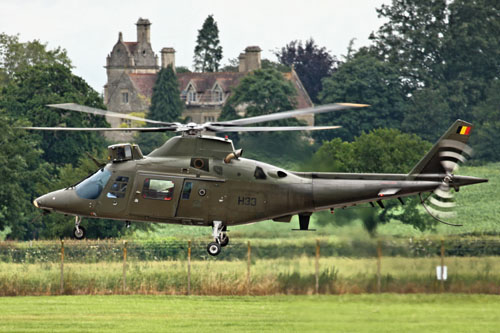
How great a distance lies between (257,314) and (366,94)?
111216 mm

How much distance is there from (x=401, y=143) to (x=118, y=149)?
5468 centimetres

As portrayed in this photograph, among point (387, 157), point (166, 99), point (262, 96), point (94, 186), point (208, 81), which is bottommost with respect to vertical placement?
point (94, 186)

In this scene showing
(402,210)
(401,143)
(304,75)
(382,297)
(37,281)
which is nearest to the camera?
(382,297)

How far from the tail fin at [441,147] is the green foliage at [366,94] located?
111792mm

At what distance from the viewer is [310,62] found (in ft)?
638

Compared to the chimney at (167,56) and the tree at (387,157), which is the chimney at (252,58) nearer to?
the chimney at (167,56)

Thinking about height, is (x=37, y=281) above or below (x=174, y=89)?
below

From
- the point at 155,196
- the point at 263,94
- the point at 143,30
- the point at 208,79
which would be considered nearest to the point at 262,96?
the point at 263,94

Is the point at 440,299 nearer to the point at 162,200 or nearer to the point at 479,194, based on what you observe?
the point at 162,200

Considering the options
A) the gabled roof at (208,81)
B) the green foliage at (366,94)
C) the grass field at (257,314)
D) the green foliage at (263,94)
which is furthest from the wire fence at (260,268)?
the gabled roof at (208,81)

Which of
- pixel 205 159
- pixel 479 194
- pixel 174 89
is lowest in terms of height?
pixel 205 159

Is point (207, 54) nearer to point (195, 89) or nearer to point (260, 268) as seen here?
Answer: point (195, 89)

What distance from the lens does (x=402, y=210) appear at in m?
85.4

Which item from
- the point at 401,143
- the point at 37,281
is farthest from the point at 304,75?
the point at 37,281
